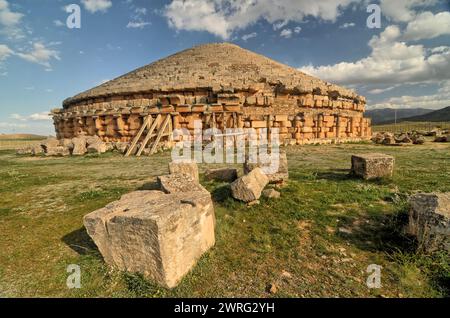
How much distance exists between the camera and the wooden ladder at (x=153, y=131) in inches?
462

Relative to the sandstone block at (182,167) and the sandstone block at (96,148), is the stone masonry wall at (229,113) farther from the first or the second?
the sandstone block at (182,167)

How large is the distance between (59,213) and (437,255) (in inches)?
232

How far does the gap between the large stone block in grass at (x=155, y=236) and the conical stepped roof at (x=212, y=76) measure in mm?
11344

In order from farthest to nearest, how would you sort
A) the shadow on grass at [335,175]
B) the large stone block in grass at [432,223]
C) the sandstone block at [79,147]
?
1. the sandstone block at [79,147]
2. the shadow on grass at [335,175]
3. the large stone block in grass at [432,223]

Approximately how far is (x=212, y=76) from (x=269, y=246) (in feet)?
46.8

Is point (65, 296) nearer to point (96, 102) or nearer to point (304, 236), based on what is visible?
point (304, 236)

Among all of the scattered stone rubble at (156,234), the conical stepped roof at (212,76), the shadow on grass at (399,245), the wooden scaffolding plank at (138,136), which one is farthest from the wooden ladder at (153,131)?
the shadow on grass at (399,245)

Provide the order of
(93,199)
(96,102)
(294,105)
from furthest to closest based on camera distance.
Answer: (96,102)
(294,105)
(93,199)

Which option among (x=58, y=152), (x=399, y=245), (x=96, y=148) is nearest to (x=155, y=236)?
(x=399, y=245)

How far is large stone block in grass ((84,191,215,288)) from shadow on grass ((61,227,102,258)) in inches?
16.2
